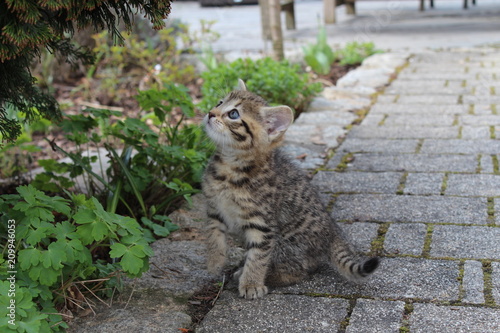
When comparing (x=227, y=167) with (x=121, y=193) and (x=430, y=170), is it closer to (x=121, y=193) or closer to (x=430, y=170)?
(x=121, y=193)

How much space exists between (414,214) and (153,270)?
5.55 feet

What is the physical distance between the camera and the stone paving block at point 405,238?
11.4 ft

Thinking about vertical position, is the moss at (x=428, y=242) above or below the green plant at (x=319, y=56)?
below

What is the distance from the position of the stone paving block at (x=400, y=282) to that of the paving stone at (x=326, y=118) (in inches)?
117

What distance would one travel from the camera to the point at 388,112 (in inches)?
255

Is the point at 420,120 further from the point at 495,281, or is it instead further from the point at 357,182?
the point at 495,281

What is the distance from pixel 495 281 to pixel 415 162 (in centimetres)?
Answer: 194

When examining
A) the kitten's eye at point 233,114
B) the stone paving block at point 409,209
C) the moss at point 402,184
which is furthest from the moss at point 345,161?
the kitten's eye at point 233,114

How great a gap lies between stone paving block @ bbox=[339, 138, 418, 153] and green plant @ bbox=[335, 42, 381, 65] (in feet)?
13.1

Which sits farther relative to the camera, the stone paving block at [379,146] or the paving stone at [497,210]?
the stone paving block at [379,146]

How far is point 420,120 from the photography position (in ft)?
19.9

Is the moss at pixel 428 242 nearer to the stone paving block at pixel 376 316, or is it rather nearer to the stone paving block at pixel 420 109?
the stone paving block at pixel 376 316

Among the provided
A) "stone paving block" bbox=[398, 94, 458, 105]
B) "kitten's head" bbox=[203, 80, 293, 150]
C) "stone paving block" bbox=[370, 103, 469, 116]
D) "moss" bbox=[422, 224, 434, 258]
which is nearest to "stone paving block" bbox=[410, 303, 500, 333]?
"moss" bbox=[422, 224, 434, 258]

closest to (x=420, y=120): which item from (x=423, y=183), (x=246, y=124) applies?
(x=423, y=183)
